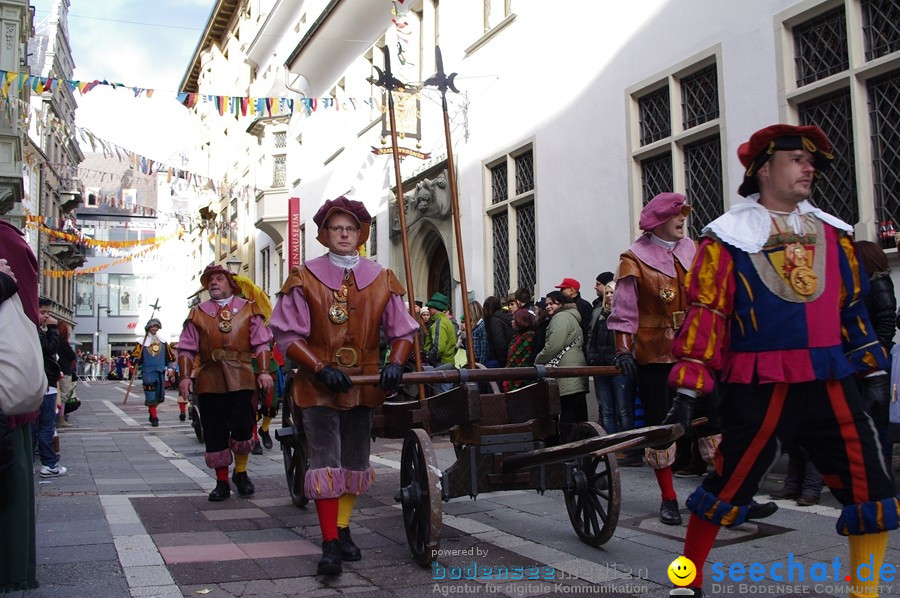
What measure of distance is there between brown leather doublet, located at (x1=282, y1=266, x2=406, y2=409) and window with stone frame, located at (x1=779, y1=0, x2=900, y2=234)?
457cm

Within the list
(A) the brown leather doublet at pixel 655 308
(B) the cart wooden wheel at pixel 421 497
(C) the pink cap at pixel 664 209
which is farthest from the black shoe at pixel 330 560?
(C) the pink cap at pixel 664 209

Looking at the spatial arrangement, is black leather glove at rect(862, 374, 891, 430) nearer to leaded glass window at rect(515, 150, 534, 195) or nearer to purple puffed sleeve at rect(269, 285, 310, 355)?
purple puffed sleeve at rect(269, 285, 310, 355)

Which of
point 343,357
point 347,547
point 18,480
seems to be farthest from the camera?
point 343,357

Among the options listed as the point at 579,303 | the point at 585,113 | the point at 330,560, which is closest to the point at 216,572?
the point at 330,560

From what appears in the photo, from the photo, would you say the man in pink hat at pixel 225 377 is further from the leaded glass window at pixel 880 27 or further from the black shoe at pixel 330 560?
the leaded glass window at pixel 880 27

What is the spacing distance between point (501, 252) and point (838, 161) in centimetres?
651

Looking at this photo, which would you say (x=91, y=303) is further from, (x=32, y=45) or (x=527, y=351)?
(x=527, y=351)

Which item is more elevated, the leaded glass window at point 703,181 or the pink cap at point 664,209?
the leaded glass window at point 703,181

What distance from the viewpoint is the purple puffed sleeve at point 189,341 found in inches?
272

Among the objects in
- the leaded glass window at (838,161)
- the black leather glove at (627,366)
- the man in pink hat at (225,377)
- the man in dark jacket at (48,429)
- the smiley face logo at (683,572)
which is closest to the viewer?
the smiley face logo at (683,572)

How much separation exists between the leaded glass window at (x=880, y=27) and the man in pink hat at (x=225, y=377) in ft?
18.6

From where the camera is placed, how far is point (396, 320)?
4.89 meters

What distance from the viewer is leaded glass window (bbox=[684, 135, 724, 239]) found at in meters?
9.18

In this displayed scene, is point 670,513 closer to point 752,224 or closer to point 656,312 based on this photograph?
point 656,312
